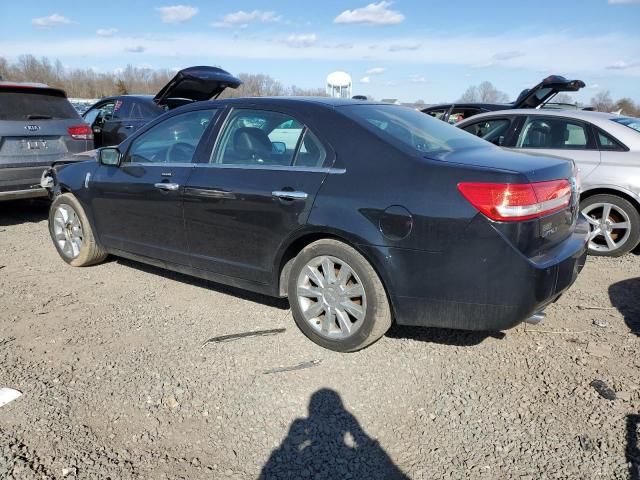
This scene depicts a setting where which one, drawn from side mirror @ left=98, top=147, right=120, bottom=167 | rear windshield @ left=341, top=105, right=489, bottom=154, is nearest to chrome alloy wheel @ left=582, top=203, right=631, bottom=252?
rear windshield @ left=341, top=105, right=489, bottom=154

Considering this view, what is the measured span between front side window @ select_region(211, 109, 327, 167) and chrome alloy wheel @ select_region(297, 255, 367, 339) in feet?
2.23

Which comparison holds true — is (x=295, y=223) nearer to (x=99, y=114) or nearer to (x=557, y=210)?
(x=557, y=210)

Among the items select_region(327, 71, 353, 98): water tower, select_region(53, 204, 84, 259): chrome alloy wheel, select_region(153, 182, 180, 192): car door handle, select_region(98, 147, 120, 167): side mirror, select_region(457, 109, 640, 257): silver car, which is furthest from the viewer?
select_region(327, 71, 353, 98): water tower

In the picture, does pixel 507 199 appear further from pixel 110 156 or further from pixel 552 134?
pixel 552 134

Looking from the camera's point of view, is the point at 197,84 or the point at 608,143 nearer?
the point at 608,143

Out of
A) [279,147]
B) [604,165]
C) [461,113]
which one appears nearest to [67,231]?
[279,147]

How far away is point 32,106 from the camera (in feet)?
22.3

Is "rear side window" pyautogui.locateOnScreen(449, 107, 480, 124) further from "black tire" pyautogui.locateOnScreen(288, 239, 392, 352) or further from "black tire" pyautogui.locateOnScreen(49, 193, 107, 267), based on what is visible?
"black tire" pyautogui.locateOnScreen(288, 239, 392, 352)

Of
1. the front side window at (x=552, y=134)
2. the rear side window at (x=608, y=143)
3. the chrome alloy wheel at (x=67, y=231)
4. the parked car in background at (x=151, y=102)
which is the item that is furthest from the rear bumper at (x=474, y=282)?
the parked car in background at (x=151, y=102)

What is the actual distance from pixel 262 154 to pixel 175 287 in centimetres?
164

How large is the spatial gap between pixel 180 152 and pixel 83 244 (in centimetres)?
163

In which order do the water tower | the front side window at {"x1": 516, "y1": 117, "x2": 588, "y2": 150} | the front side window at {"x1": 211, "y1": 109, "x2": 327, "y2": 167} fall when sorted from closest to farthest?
the front side window at {"x1": 211, "y1": 109, "x2": 327, "y2": 167} → the front side window at {"x1": 516, "y1": 117, "x2": 588, "y2": 150} → the water tower

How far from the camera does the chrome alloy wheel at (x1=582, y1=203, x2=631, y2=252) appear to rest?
5.44 meters

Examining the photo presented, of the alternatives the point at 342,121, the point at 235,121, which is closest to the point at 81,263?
the point at 235,121
